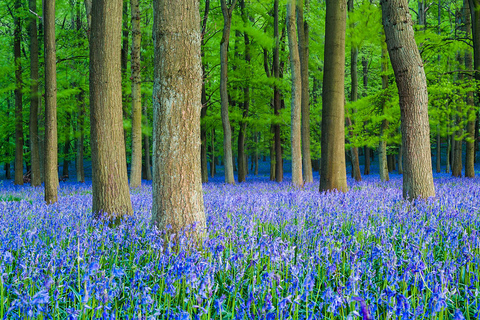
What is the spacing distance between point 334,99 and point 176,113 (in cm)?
603

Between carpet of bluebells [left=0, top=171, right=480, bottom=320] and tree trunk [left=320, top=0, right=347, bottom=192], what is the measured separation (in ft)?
7.76

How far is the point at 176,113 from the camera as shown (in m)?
3.60

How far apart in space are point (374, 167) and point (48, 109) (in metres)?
37.8

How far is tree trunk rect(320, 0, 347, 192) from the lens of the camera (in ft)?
28.2

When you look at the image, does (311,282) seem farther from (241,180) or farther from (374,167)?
(374,167)

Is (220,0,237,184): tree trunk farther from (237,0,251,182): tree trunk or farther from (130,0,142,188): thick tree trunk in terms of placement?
(130,0,142,188): thick tree trunk

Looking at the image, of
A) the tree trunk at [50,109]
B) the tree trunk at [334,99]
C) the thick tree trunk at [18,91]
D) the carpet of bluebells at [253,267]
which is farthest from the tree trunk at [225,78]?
the thick tree trunk at [18,91]

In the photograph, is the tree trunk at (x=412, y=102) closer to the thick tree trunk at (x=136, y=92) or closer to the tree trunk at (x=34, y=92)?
the thick tree trunk at (x=136, y=92)

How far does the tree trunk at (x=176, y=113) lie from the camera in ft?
11.8

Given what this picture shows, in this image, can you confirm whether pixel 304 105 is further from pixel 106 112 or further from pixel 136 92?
pixel 106 112

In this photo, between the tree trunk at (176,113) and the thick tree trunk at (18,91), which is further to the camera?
the thick tree trunk at (18,91)

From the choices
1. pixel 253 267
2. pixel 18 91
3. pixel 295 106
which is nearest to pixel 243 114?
pixel 295 106

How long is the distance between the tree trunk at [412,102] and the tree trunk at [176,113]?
434 centimetres

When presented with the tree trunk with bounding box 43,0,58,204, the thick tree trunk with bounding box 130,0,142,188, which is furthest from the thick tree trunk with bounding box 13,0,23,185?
the tree trunk with bounding box 43,0,58,204
